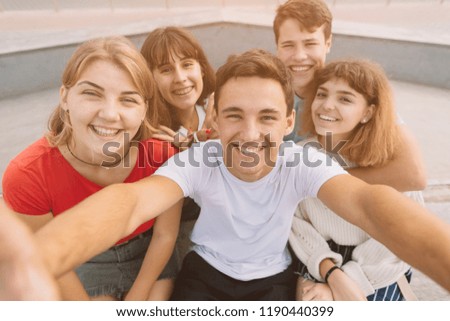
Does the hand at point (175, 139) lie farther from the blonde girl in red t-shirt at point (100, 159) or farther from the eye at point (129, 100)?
the eye at point (129, 100)

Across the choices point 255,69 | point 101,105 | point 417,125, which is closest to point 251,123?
point 255,69

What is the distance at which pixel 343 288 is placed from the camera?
4.27 feet

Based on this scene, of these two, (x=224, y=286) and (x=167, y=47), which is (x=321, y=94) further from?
(x=224, y=286)

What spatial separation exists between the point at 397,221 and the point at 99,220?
2.64ft

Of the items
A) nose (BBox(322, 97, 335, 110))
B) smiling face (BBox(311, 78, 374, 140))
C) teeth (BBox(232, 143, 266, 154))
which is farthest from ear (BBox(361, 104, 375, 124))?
teeth (BBox(232, 143, 266, 154))

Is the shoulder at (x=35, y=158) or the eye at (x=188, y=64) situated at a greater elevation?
the eye at (x=188, y=64)

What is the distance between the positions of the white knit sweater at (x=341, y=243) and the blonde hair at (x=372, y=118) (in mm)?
292

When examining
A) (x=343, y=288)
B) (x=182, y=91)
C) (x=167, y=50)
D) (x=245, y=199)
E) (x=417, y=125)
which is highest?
(x=167, y=50)

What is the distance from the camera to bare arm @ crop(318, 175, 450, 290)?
2.56 ft

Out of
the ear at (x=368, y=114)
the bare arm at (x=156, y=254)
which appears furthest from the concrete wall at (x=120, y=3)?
the bare arm at (x=156, y=254)

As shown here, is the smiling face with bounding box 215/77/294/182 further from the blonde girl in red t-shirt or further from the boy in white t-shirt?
the blonde girl in red t-shirt

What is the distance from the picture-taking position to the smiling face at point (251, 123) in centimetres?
122

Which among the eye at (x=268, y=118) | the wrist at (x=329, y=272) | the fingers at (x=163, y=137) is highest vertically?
the eye at (x=268, y=118)
